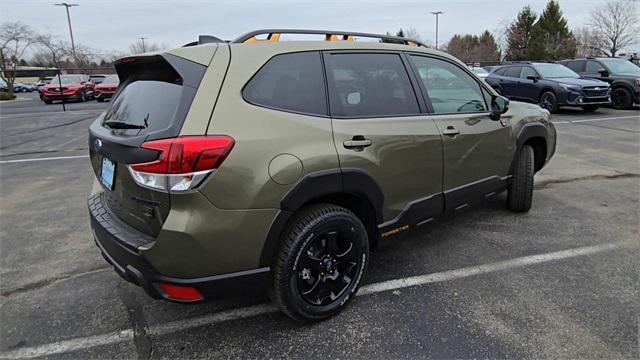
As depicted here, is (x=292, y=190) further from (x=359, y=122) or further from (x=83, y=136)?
(x=83, y=136)

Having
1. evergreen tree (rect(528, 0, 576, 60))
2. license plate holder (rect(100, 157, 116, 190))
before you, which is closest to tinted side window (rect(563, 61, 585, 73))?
license plate holder (rect(100, 157, 116, 190))

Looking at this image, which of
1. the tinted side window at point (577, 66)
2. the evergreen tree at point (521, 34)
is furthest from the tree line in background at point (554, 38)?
the tinted side window at point (577, 66)

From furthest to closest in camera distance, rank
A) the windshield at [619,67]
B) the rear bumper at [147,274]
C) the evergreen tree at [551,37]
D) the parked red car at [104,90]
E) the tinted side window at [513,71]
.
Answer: the evergreen tree at [551,37] → the parked red car at [104,90] → the windshield at [619,67] → the tinted side window at [513,71] → the rear bumper at [147,274]

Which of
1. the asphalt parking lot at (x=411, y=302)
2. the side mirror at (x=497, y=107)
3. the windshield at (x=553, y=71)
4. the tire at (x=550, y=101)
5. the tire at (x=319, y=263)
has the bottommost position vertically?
the asphalt parking lot at (x=411, y=302)

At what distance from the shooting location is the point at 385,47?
10.1 feet

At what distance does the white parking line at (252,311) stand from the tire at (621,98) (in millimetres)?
12904

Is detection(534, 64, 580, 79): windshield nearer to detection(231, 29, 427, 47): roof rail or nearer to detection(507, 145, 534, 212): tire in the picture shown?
detection(507, 145, 534, 212): tire

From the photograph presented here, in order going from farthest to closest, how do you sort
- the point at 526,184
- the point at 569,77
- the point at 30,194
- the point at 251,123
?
the point at 569,77
the point at 30,194
the point at 526,184
the point at 251,123

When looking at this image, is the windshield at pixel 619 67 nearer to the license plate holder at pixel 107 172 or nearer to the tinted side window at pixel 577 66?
the tinted side window at pixel 577 66

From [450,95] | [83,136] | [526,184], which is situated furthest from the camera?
[83,136]

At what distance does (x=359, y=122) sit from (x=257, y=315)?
142 cm

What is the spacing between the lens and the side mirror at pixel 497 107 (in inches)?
146

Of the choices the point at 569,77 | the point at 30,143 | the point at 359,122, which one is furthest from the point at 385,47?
the point at 569,77

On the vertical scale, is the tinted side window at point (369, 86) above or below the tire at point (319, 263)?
above
